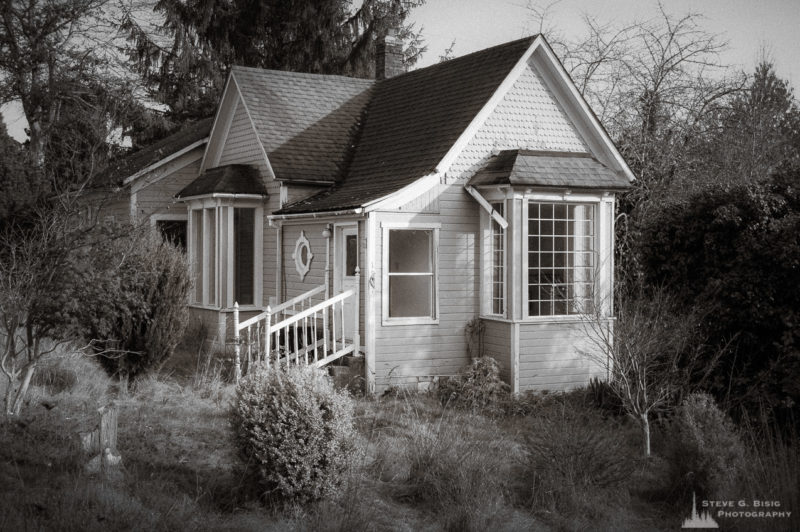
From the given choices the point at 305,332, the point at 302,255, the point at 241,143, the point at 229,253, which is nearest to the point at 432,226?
the point at 305,332

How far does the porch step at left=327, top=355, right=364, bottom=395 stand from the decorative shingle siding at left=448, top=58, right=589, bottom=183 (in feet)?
11.5

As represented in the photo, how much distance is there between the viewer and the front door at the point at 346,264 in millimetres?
14555

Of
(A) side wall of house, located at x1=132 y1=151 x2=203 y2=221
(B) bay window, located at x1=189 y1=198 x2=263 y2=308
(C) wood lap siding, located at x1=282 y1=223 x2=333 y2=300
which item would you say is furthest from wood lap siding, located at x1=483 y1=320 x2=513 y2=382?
(A) side wall of house, located at x1=132 y1=151 x2=203 y2=221

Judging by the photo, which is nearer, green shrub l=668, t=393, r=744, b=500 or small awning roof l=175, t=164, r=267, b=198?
green shrub l=668, t=393, r=744, b=500

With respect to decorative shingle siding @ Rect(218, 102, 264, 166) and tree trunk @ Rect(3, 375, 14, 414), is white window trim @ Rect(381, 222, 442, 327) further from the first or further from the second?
tree trunk @ Rect(3, 375, 14, 414)

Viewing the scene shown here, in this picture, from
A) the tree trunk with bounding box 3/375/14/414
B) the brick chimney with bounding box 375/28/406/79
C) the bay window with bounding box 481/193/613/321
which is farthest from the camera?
the brick chimney with bounding box 375/28/406/79

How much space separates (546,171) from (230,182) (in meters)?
6.34

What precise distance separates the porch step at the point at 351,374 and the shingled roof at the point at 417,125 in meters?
2.49

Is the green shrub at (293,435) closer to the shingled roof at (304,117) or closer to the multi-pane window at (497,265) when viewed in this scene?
the multi-pane window at (497,265)

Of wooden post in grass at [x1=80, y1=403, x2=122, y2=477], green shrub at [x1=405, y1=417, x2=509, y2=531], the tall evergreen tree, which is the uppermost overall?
the tall evergreen tree

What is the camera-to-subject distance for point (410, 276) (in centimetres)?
1415

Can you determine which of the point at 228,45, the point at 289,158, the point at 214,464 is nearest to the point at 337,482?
the point at 214,464

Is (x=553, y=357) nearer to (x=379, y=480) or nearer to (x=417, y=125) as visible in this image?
(x=417, y=125)

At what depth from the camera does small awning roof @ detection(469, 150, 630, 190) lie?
13547 millimetres
